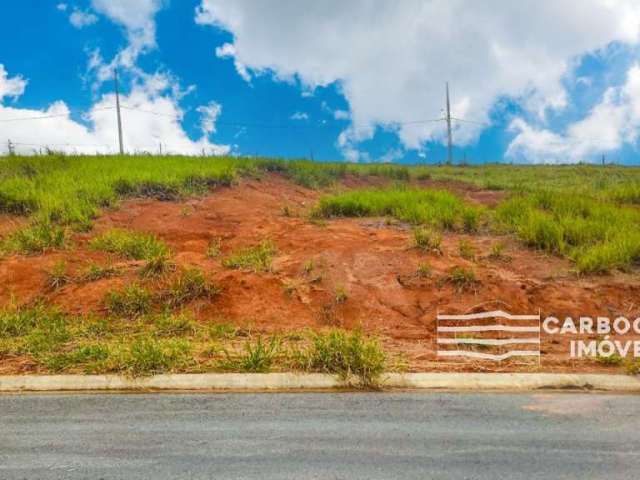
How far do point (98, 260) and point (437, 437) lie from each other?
5.95 meters

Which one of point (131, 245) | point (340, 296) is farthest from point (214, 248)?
point (340, 296)

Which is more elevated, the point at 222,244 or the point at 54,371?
the point at 222,244

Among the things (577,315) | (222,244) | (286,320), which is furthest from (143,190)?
(577,315)

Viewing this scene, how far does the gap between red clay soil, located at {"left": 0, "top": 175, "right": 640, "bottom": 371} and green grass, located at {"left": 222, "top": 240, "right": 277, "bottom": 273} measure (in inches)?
5.5

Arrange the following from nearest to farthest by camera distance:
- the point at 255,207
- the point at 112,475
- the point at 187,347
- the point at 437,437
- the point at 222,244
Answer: the point at 112,475 < the point at 437,437 < the point at 187,347 < the point at 222,244 < the point at 255,207

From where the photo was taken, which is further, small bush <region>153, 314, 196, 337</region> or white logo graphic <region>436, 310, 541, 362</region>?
small bush <region>153, 314, 196, 337</region>

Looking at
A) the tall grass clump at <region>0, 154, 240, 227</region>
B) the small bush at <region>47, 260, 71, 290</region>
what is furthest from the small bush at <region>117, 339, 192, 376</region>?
the tall grass clump at <region>0, 154, 240, 227</region>

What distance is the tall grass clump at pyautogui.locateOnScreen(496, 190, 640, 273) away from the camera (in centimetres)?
715

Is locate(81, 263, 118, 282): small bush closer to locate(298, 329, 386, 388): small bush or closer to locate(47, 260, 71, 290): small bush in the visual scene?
locate(47, 260, 71, 290): small bush

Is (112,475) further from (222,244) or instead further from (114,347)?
(222,244)

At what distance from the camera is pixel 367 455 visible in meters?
3.11

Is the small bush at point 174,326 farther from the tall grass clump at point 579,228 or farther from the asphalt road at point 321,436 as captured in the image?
the tall grass clump at point 579,228

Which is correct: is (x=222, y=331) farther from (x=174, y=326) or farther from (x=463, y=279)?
(x=463, y=279)

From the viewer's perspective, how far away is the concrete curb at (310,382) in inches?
165
